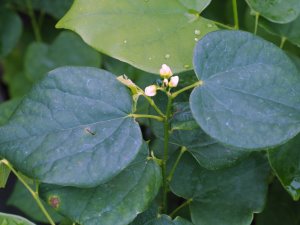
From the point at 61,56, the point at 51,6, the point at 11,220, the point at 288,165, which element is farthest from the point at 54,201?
the point at 51,6

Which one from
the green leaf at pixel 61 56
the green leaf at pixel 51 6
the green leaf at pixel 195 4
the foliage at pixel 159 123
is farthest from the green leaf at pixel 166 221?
the green leaf at pixel 51 6

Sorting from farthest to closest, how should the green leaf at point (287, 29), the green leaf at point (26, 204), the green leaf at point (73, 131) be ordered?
the green leaf at point (26, 204), the green leaf at point (287, 29), the green leaf at point (73, 131)

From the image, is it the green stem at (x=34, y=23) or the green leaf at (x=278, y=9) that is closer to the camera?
the green leaf at (x=278, y=9)

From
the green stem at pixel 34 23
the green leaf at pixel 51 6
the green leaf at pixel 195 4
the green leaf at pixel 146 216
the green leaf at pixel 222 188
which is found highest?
the green leaf at pixel 195 4

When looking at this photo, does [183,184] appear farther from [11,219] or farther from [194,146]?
[11,219]

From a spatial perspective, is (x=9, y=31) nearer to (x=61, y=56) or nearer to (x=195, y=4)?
(x=61, y=56)

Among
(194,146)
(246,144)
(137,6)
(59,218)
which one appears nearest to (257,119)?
(246,144)

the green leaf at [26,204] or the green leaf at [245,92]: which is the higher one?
the green leaf at [245,92]

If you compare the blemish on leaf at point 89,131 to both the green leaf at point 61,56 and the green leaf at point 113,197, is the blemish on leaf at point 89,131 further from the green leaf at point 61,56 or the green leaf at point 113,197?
the green leaf at point 61,56
